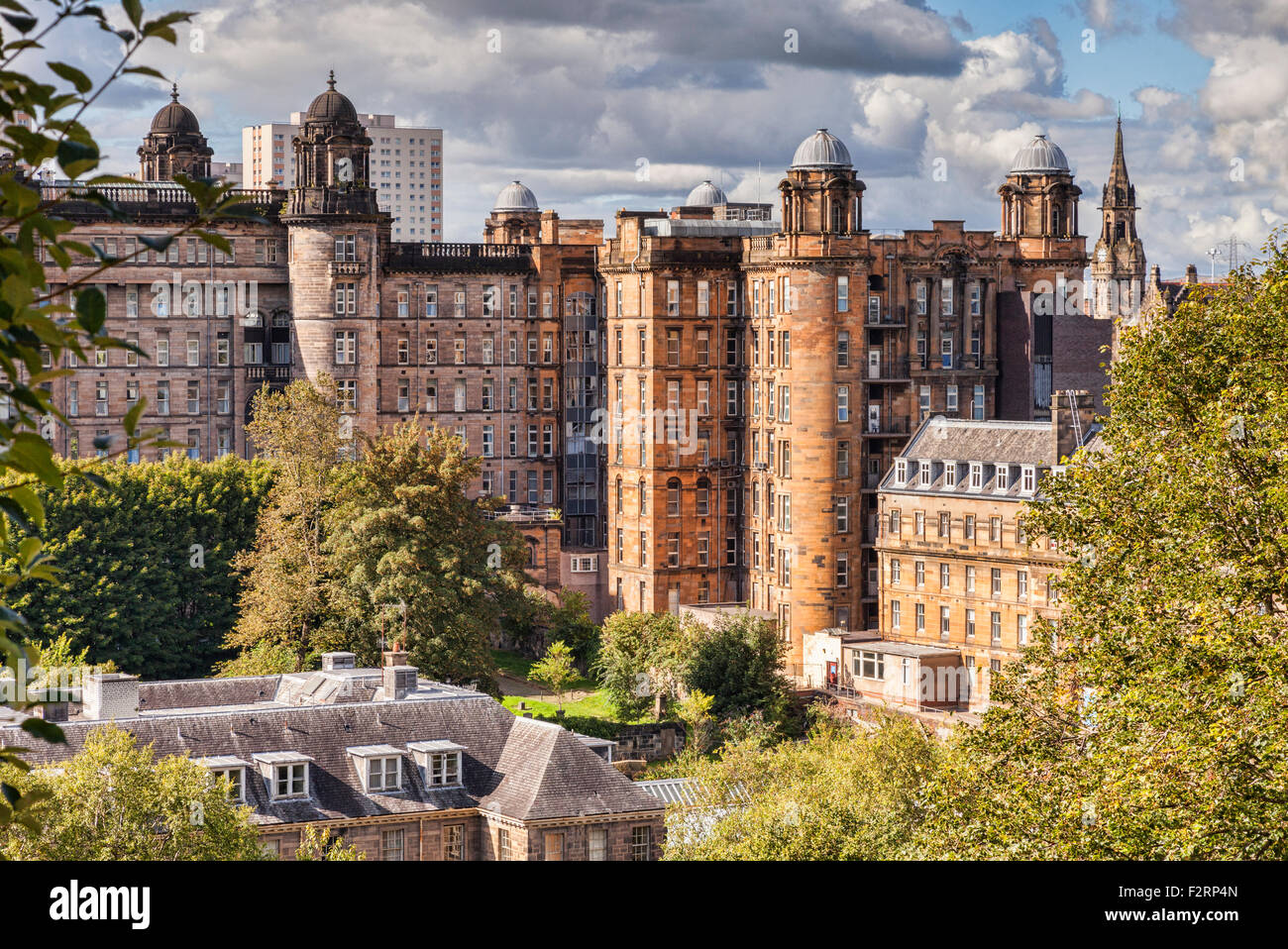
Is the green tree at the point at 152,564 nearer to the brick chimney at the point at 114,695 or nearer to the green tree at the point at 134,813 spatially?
the brick chimney at the point at 114,695

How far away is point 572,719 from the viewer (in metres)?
79.1

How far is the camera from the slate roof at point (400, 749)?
173 feet

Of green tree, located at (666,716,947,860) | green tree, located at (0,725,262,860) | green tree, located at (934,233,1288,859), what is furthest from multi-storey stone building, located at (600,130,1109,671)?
green tree, located at (934,233,1288,859)

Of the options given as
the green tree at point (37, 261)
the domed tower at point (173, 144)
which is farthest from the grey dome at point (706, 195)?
the green tree at point (37, 261)

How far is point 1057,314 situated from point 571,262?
28.0 meters

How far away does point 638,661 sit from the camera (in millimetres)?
85250

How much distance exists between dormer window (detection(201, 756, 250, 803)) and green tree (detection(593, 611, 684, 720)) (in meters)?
32.0

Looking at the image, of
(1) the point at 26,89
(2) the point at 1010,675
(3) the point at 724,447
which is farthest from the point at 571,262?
(1) the point at 26,89

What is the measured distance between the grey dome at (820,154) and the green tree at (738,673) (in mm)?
23632

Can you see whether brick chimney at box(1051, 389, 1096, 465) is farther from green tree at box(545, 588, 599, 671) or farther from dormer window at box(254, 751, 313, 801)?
dormer window at box(254, 751, 313, 801)

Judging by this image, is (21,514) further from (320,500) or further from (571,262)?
(571,262)

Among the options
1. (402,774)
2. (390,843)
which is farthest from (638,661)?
(390,843)

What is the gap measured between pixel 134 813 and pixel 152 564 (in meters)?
42.0

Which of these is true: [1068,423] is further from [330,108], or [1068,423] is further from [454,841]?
[330,108]
